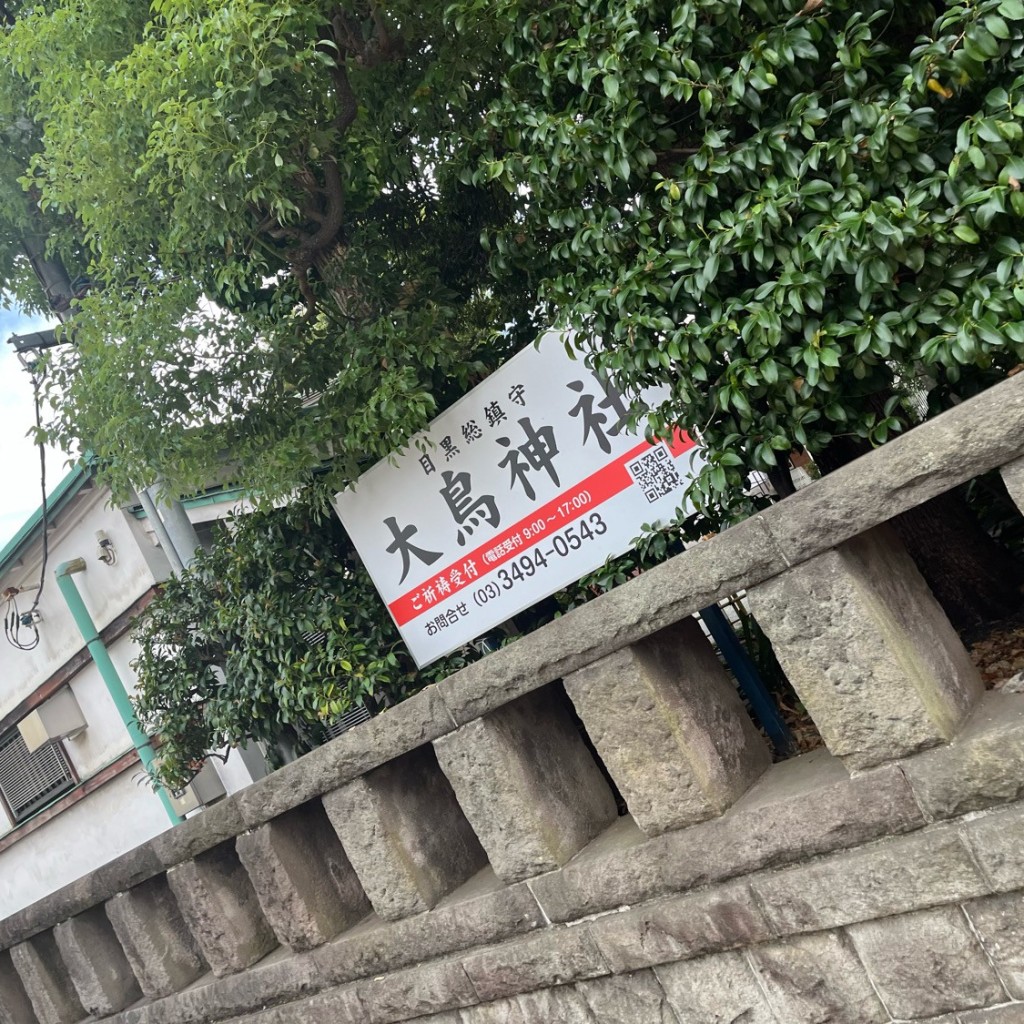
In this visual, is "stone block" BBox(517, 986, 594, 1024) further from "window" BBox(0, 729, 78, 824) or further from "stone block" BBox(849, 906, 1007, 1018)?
"window" BBox(0, 729, 78, 824)

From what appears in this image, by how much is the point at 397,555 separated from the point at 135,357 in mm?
1611

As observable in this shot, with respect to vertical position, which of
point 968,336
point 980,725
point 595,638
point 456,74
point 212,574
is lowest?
point 980,725

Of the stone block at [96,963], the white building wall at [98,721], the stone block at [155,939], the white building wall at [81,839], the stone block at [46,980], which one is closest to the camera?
the stone block at [155,939]

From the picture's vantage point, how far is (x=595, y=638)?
3.70 meters

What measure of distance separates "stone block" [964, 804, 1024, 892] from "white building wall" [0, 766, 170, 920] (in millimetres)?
7394

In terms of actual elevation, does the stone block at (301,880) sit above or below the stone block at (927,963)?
above

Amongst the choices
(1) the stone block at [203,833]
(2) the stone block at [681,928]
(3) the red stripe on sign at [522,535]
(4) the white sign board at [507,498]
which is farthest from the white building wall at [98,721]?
(2) the stone block at [681,928]

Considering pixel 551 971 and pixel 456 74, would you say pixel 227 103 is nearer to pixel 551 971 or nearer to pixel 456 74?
pixel 456 74

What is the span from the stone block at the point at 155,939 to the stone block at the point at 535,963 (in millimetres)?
2153

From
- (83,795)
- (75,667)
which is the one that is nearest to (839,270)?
(75,667)

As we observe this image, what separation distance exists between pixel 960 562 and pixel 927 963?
7.38ft

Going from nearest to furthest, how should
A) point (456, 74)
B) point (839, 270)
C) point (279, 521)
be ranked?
point (839, 270), point (456, 74), point (279, 521)

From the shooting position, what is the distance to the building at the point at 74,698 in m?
8.44

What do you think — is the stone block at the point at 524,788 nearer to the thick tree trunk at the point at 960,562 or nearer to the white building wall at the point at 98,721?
the thick tree trunk at the point at 960,562
